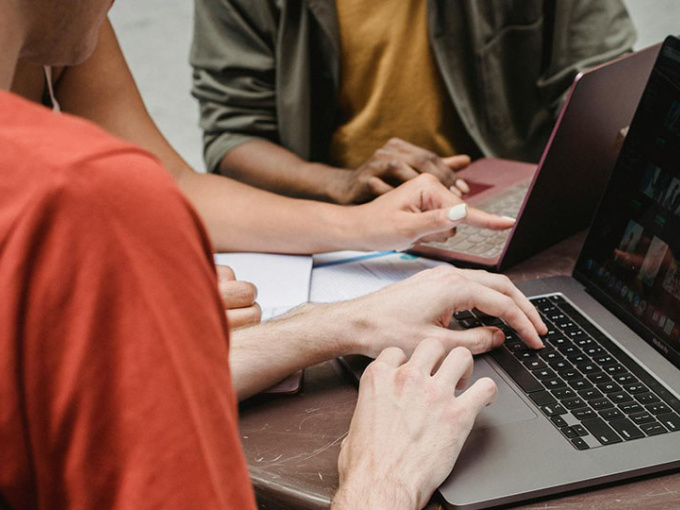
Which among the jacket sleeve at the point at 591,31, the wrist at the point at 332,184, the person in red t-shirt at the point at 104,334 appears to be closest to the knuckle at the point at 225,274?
the wrist at the point at 332,184

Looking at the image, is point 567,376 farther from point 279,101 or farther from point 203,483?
point 279,101

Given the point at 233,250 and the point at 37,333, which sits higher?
the point at 37,333

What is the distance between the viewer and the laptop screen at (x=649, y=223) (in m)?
0.81

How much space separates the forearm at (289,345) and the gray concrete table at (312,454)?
1.0 inches

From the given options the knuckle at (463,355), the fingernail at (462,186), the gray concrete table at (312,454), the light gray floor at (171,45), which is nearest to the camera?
the gray concrete table at (312,454)

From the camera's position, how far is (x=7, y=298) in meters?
0.31

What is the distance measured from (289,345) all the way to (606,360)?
13.2 inches

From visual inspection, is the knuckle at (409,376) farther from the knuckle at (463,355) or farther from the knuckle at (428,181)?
the knuckle at (428,181)

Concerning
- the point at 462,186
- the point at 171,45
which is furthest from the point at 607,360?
the point at 171,45

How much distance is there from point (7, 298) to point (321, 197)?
44.4 inches

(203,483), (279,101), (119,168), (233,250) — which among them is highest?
(119,168)

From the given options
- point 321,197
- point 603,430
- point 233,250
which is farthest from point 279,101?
point 603,430

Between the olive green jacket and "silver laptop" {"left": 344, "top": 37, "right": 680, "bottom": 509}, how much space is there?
27.9 inches

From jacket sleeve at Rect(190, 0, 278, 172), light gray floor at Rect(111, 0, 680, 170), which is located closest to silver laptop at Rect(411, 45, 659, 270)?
jacket sleeve at Rect(190, 0, 278, 172)
